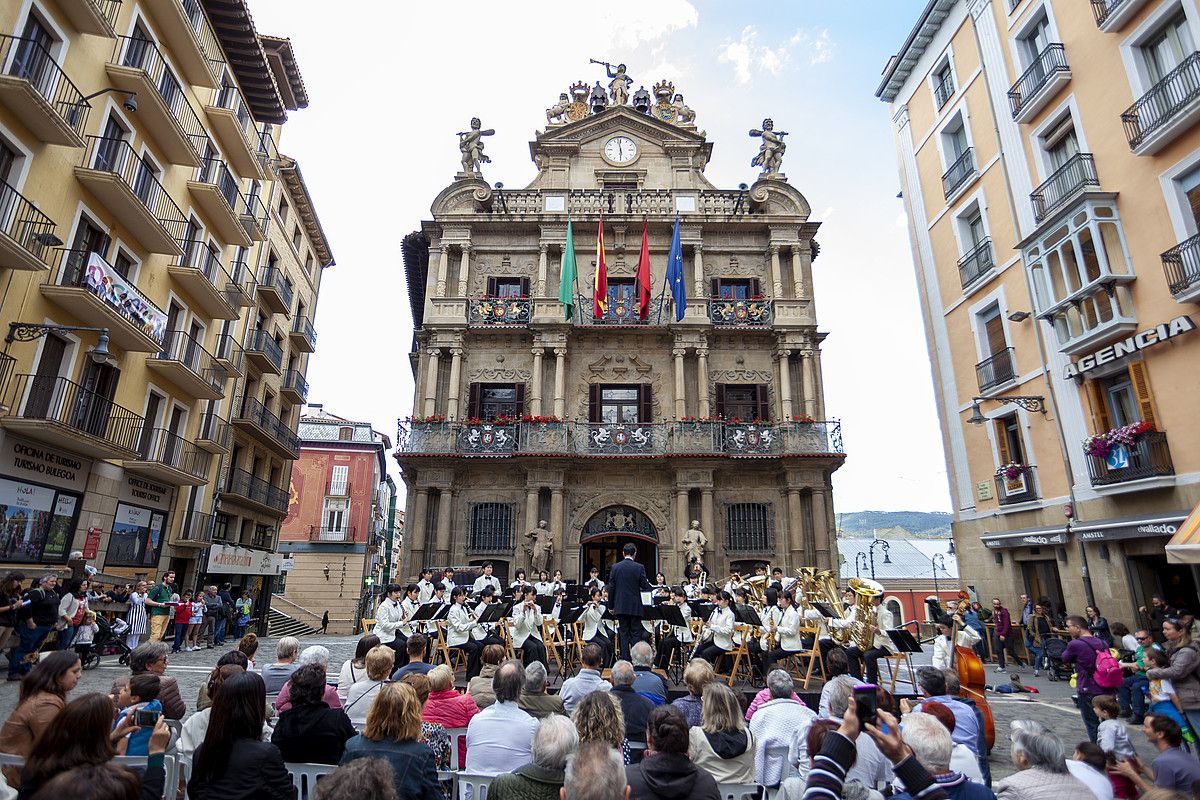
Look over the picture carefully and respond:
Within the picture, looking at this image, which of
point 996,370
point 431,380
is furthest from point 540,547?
point 996,370

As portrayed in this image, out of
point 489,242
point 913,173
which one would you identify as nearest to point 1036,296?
point 913,173

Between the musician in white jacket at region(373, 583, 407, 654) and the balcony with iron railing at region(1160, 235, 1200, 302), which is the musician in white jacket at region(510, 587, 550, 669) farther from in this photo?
the balcony with iron railing at region(1160, 235, 1200, 302)

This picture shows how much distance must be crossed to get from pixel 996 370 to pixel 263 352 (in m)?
24.1

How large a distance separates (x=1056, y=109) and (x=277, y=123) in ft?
82.8


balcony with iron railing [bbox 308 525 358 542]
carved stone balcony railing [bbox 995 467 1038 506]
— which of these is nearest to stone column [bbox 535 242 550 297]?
carved stone balcony railing [bbox 995 467 1038 506]

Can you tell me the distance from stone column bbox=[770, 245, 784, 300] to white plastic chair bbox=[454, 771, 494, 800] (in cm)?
2119

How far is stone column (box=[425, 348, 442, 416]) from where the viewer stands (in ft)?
73.1

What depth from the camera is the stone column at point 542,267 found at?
77.7ft

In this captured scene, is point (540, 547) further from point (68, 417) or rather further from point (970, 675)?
point (970, 675)

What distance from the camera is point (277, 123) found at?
24641 mm

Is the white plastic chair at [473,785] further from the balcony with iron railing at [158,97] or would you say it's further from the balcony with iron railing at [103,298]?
the balcony with iron railing at [158,97]

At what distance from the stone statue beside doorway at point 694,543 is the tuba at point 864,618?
10740 mm

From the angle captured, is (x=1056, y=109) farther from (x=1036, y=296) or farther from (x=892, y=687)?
(x=892, y=687)

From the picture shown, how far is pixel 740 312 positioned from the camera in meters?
23.4
